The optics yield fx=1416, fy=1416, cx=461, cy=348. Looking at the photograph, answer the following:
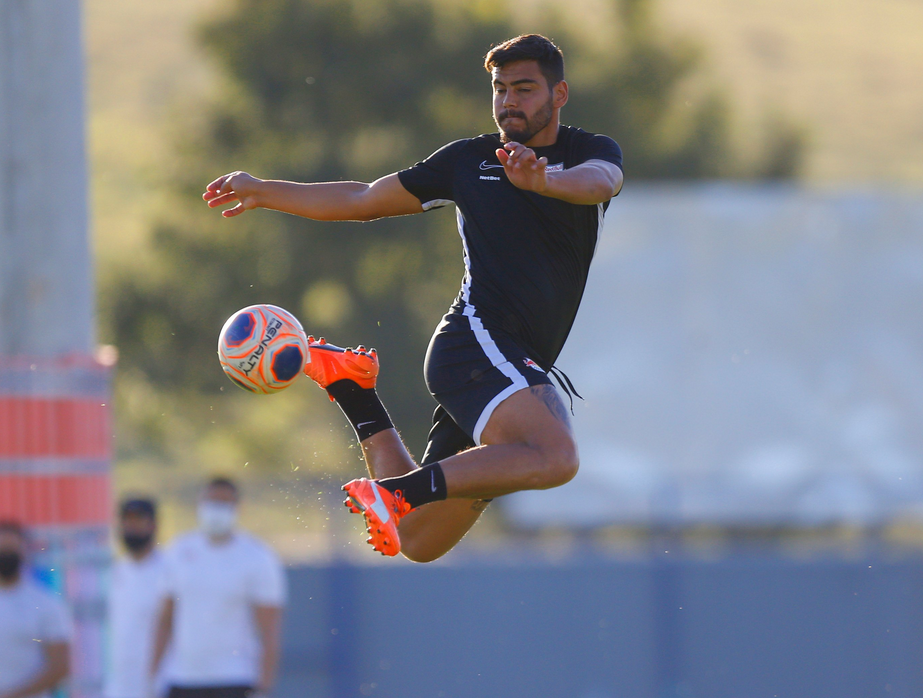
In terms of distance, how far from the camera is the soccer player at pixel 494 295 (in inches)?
234

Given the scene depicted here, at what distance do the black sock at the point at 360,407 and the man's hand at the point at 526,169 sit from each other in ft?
5.77

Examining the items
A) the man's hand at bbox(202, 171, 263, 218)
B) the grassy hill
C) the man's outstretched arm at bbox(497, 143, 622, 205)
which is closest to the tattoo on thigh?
the man's outstretched arm at bbox(497, 143, 622, 205)

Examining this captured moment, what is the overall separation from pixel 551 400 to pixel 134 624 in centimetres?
465

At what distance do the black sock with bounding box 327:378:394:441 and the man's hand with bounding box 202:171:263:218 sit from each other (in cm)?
98

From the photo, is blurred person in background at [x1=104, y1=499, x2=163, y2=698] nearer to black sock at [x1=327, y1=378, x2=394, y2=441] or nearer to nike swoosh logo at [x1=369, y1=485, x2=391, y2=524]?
black sock at [x1=327, y1=378, x2=394, y2=441]

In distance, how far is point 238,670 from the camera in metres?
9.09

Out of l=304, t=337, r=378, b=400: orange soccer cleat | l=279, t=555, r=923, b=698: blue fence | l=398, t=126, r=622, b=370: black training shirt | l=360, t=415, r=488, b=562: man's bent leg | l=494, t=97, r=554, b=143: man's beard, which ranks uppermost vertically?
l=494, t=97, r=554, b=143: man's beard

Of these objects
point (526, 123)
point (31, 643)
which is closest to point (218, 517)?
point (31, 643)

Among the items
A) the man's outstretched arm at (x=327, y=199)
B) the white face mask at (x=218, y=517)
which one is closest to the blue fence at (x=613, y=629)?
the white face mask at (x=218, y=517)

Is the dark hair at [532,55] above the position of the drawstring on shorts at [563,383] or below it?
above

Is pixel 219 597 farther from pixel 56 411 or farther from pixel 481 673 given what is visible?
pixel 481 673

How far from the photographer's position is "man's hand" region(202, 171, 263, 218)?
21.5 feet

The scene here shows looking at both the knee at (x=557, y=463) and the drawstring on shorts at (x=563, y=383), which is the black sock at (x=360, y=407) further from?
the knee at (x=557, y=463)

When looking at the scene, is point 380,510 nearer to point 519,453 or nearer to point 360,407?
point 519,453
